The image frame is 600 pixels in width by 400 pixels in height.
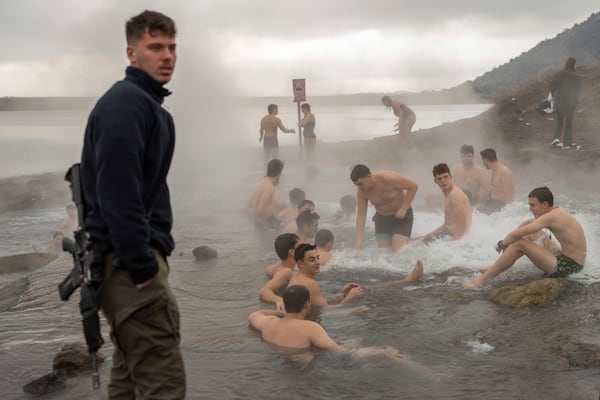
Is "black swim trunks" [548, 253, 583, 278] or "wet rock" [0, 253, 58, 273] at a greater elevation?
"black swim trunks" [548, 253, 583, 278]

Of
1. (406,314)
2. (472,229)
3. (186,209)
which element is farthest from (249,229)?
(406,314)

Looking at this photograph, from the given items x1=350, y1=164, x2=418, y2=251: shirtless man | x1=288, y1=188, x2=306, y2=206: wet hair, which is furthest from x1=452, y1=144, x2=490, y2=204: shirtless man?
x1=288, y1=188, x2=306, y2=206: wet hair

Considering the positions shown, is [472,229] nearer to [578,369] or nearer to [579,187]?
[578,369]

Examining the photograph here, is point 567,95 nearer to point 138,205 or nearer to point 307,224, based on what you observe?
point 307,224

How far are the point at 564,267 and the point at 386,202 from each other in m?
2.71

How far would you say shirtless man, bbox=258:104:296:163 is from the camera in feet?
55.5

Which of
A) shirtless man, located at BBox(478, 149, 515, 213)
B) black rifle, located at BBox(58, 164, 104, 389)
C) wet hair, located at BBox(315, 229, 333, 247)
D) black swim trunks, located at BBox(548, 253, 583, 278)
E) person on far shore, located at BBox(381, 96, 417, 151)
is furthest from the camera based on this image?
person on far shore, located at BBox(381, 96, 417, 151)

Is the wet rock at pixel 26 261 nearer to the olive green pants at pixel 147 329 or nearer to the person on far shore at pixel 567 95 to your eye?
the olive green pants at pixel 147 329

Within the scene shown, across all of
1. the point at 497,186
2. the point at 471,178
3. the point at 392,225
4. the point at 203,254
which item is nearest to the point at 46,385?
the point at 203,254

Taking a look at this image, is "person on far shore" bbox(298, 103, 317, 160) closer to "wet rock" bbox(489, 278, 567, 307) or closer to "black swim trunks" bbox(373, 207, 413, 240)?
"black swim trunks" bbox(373, 207, 413, 240)

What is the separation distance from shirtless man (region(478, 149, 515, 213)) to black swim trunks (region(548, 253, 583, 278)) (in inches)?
161

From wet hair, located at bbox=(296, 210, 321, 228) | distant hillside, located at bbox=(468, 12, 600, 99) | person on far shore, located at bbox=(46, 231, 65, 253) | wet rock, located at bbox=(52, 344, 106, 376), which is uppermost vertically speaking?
distant hillside, located at bbox=(468, 12, 600, 99)

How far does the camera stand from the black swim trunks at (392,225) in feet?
29.0

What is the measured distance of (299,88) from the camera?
18531 mm
